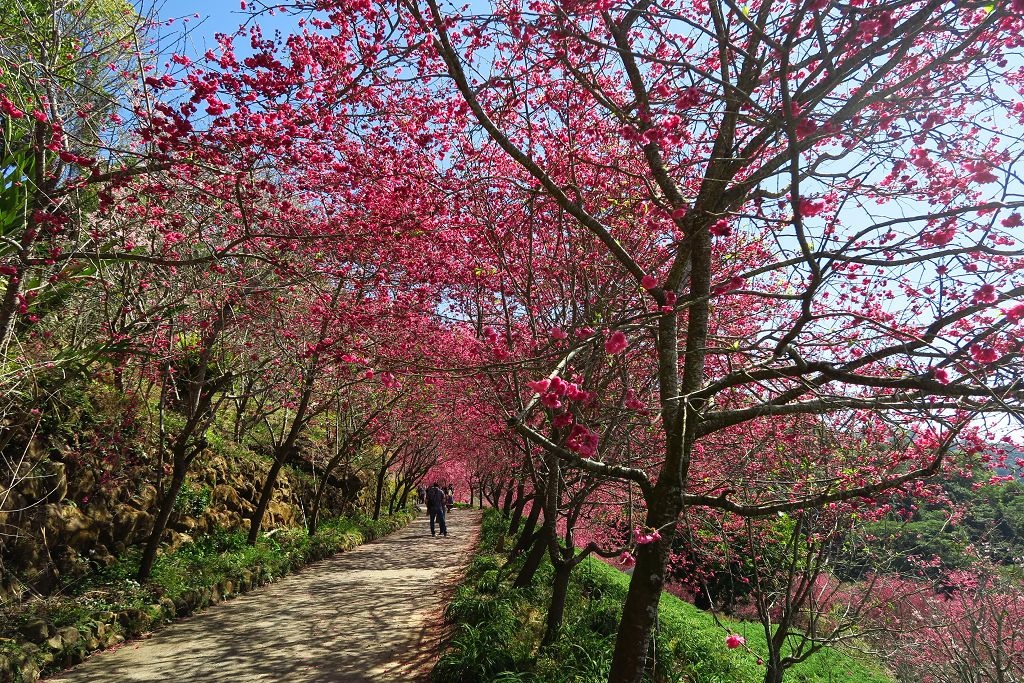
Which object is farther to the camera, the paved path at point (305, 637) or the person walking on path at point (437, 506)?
the person walking on path at point (437, 506)

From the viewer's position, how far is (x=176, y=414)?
1274 centimetres

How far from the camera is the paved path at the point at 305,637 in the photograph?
649 centimetres

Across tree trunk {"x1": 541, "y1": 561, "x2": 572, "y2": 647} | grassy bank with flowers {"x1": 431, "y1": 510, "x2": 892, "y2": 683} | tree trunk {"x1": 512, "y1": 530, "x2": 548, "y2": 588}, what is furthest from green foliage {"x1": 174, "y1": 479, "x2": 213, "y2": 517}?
tree trunk {"x1": 541, "y1": 561, "x2": 572, "y2": 647}

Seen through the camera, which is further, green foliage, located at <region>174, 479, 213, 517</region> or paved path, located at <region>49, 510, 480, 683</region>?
green foliage, located at <region>174, 479, 213, 517</region>

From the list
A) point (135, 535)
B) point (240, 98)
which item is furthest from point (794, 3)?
point (135, 535)

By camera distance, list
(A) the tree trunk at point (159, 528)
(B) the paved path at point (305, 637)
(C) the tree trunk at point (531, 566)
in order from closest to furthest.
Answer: (B) the paved path at point (305, 637) → (A) the tree trunk at point (159, 528) → (C) the tree trunk at point (531, 566)

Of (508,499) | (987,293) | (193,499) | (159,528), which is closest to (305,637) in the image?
(159,528)

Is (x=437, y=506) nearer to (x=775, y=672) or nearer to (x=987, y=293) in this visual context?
(x=775, y=672)

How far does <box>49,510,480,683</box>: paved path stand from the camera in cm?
649

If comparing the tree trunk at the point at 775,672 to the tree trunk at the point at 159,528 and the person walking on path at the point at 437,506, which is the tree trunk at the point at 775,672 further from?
the person walking on path at the point at 437,506

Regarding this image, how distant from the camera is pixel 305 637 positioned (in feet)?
26.1

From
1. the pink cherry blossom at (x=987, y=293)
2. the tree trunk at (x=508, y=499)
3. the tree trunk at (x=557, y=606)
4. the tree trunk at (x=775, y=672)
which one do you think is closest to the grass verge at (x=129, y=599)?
the tree trunk at (x=557, y=606)

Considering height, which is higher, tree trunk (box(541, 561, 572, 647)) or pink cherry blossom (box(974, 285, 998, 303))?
pink cherry blossom (box(974, 285, 998, 303))

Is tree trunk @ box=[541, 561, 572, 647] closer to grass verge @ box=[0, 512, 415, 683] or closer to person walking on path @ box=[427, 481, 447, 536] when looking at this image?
grass verge @ box=[0, 512, 415, 683]
